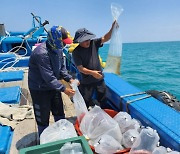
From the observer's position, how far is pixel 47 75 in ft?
6.97

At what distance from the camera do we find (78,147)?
64.0 inches

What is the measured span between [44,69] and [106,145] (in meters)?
1.01

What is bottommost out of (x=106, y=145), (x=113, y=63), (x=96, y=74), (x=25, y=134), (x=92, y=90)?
(x=25, y=134)

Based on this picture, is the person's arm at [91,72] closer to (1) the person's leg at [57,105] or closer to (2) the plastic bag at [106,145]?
(1) the person's leg at [57,105]

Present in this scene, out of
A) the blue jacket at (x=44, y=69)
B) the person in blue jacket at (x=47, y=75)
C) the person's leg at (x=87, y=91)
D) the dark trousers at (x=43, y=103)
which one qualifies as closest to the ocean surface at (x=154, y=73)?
the person's leg at (x=87, y=91)

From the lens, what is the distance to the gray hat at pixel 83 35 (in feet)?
8.39

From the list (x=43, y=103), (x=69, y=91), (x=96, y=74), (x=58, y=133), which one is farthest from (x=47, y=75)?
(x=96, y=74)

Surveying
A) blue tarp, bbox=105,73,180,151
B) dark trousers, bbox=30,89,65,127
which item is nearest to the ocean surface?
blue tarp, bbox=105,73,180,151

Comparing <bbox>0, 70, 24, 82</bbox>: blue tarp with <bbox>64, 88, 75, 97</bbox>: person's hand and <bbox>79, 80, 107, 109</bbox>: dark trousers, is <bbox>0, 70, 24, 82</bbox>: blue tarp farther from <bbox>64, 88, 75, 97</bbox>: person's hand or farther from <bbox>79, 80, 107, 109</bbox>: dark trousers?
<bbox>64, 88, 75, 97</bbox>: person's hand

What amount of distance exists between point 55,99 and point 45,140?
764mm

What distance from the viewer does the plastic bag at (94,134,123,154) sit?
74.4 inches

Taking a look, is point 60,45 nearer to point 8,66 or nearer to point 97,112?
point 97,112

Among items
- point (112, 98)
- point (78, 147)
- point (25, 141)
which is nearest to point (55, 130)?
point (78, 147)

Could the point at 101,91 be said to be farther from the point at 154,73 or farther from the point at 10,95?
the point at 154,73
